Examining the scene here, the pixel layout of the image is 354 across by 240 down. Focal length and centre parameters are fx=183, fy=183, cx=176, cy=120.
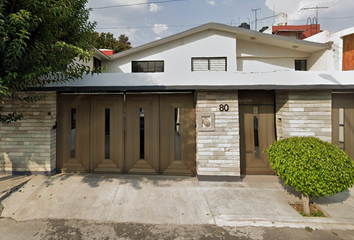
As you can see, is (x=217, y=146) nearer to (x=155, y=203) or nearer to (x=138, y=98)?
(x=155, y=203)

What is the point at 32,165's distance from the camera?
219 inches

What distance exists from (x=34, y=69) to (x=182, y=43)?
7.88 m

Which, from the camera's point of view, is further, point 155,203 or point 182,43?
point 182,43

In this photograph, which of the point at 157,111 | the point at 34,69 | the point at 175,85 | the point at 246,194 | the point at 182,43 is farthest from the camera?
the point at 182,43

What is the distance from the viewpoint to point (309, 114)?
17.7 ft

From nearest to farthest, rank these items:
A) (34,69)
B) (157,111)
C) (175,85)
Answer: (34,69), (175,85), (157,111)

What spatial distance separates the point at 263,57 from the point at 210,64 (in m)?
3.37

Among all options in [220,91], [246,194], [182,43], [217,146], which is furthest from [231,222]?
[182,43]

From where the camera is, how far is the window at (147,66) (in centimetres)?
1077

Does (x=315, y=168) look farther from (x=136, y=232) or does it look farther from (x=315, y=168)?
(x=136, y=232)

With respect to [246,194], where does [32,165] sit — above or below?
above

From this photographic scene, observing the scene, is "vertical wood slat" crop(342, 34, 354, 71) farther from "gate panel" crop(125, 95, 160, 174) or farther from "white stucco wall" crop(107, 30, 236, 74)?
"gate panel" crop(125, 95, 160, 174)

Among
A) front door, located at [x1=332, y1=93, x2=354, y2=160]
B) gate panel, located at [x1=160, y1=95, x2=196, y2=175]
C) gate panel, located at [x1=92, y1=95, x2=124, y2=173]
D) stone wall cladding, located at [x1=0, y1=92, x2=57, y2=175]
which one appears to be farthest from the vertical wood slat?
Result: stone wall cladding, located at [x1=0, y1=92, x2=57, y2=175]

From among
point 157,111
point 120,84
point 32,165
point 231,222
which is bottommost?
point 231,222
